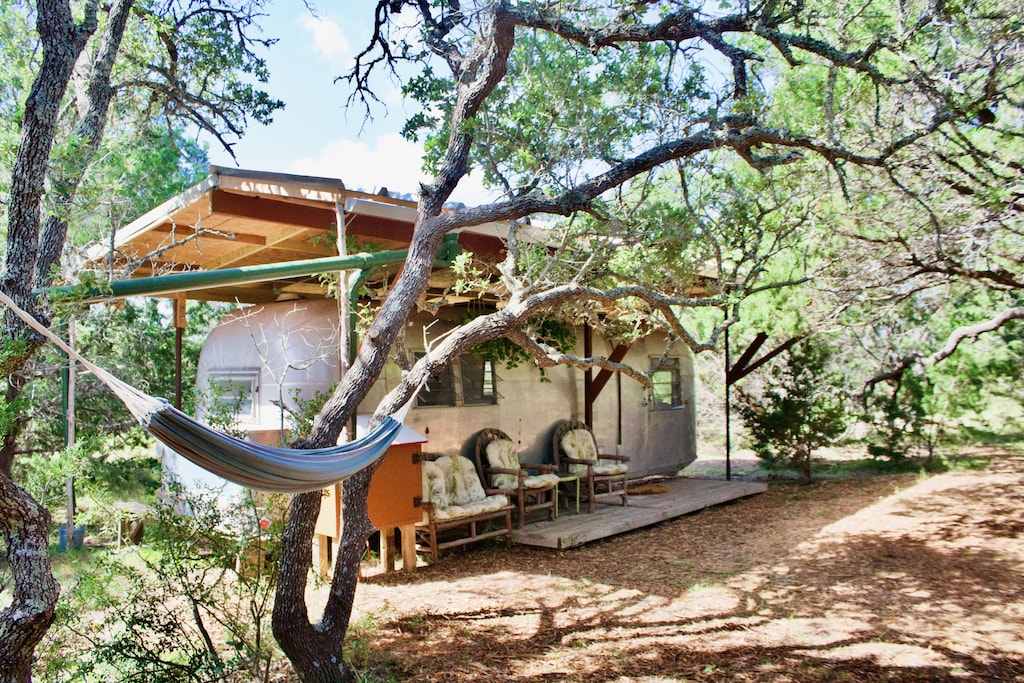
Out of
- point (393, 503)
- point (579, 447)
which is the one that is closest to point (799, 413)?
point (579, 447)

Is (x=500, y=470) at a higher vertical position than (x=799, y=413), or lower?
lower

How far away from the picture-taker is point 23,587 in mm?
3074

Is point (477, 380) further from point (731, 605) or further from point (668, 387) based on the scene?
point (668, 387)

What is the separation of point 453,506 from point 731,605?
267cm

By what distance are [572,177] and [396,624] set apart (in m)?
3.70

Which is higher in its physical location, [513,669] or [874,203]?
[874,203]

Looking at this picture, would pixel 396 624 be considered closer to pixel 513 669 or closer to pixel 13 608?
pixel 513 669

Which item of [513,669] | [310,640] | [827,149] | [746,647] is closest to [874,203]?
[827,149]

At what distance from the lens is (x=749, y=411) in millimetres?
11680

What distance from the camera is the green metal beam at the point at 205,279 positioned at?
3.59 metres

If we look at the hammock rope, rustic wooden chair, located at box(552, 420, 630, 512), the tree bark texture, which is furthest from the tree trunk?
rustic wooden chair, located at box(552, 420, 630, 512)

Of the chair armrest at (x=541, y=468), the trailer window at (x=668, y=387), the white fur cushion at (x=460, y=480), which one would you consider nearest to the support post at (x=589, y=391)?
the chair armrest at (x=541, y=468)

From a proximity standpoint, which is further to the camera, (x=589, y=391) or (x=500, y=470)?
(x=589, y=391)

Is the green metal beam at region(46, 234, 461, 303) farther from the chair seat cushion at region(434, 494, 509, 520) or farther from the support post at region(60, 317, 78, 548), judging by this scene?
the chair seat cushion at region(434, 494, 509, 520)
